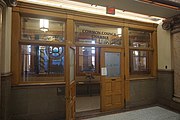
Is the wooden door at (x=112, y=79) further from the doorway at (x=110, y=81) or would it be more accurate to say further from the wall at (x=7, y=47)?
the wall at (x=7, y=47)

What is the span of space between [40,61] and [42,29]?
933 mm

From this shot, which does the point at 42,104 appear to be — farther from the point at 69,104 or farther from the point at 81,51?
the point at 81,51

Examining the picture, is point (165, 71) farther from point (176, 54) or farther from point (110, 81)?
point (110, 81)

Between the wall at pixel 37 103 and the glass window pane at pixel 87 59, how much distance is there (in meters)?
3.34

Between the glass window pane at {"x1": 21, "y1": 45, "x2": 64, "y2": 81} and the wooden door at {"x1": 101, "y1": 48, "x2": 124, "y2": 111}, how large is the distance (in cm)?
132

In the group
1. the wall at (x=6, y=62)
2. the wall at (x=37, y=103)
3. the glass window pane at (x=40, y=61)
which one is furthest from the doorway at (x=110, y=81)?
the wall at (x=6, y=62)

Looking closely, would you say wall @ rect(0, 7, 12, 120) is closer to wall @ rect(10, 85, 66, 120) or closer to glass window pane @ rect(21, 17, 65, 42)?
wall @ rect(10, 85, 66, 120)

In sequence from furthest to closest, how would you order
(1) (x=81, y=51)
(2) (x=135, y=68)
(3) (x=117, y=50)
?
(1) (x=81, y=51) < (2) (x=135, y=68) < (3) (x=117, y=50)

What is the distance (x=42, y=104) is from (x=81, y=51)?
3.90 metres

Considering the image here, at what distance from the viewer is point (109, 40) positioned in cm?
480

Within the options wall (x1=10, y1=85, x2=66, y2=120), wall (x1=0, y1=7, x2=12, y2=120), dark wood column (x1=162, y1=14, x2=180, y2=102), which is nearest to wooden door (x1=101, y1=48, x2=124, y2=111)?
wall (x1=10, y1=85, x2=66, y2=120)

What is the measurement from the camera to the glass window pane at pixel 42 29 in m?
3.80

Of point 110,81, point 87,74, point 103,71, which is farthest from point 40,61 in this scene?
point 87,74

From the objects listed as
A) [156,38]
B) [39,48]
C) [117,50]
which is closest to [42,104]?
[39,48]
